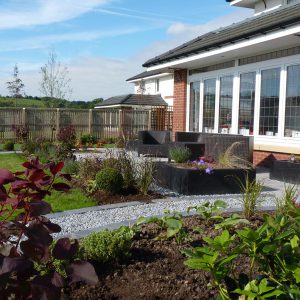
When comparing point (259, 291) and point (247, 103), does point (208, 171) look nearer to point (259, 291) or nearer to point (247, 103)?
point (247, 103)

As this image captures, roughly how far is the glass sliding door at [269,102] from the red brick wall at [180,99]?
457 centimetres

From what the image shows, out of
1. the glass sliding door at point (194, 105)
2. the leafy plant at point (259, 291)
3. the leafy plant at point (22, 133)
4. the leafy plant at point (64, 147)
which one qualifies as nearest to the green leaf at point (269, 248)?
the leafy plant at point (259, 291)

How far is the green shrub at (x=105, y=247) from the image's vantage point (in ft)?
12.0

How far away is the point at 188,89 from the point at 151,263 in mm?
12998

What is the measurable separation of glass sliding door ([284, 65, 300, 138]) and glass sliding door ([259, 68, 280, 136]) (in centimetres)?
38

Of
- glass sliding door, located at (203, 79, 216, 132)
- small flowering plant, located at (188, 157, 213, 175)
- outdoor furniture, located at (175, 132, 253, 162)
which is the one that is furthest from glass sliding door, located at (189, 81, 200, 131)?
small flowering plant, located at (188, 157, 213, 175)

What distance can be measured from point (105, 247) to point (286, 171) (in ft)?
22.2

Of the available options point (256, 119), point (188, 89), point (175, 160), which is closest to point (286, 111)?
point (256, 119)

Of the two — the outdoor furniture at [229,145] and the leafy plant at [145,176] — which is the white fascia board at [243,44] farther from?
the leafy plant at [145,176]

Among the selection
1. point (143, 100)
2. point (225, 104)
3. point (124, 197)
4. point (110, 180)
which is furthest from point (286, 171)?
point (143, 100)

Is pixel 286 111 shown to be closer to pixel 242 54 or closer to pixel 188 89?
pixel 242 54

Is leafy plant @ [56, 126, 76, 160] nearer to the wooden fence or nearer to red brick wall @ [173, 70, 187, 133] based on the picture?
red brick wall @ [173, 70, 187, 133]

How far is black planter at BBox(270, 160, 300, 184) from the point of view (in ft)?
30.3

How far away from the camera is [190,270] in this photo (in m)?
3.54
